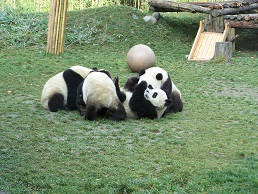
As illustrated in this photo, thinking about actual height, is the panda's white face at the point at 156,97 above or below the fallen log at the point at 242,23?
below

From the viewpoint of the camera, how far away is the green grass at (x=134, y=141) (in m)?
4.33

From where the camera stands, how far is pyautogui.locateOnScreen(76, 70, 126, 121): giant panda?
21.9 ft

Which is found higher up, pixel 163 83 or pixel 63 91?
pixel 163 83

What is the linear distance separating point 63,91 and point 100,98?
2.94ft

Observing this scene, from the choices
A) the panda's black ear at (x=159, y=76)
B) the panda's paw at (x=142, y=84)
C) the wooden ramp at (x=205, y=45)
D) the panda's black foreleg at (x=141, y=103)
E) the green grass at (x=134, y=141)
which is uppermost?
the wooden ramp at (x=205, y=45)

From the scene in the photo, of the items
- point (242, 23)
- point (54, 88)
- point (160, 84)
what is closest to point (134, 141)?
point (160, 84)

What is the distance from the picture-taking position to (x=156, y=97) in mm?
6848

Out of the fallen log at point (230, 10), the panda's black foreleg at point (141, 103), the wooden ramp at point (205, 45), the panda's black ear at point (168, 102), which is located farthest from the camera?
the fallen log at point (230, 10)

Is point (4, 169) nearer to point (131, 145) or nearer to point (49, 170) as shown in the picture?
point (49, 170)

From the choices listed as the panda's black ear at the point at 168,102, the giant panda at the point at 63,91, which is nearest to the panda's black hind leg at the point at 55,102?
the giant panda at the point at 63,91

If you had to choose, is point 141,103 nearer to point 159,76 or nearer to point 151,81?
point 151,81

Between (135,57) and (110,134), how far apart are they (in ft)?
16.8

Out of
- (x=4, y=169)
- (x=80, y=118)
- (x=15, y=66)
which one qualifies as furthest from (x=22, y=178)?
(x=15, y=66)

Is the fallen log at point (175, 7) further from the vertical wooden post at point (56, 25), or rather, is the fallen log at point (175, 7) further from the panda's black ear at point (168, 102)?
the panda's black ear at point (168, 102)
